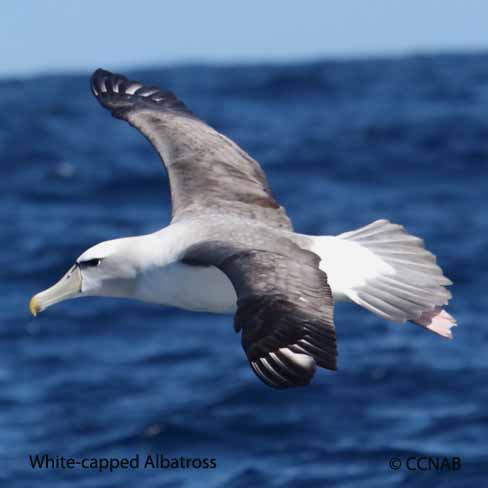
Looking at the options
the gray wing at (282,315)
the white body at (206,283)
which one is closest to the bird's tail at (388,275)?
the white body at (206,283)

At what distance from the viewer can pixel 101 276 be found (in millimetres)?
8312

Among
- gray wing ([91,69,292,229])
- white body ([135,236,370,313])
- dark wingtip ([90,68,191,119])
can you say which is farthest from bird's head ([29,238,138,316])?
dark wingtip ([90,68,191,119])

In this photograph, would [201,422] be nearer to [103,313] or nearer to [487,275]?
[103,313]

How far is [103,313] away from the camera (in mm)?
17062

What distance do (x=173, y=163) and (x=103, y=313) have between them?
25.8ft

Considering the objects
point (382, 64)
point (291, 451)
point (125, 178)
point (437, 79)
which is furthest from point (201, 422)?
point (382, 64)

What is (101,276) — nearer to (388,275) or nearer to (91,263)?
(91,263)

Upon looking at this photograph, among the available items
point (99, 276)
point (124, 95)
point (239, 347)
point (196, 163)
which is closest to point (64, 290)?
point (99, 276)

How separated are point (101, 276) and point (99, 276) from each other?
2 centimetres

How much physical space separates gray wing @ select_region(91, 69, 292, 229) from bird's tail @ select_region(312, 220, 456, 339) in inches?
20.2

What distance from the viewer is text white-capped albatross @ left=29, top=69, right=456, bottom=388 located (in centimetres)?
671

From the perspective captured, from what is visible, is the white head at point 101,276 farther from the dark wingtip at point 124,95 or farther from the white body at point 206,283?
the dark wingtip at point 124,95

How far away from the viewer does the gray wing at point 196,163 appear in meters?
8.98

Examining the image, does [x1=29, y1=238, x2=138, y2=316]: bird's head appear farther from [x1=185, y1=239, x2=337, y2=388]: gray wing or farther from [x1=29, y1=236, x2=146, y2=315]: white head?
[x1=185, y1=239, x2=337, y2=388]: gray wing
